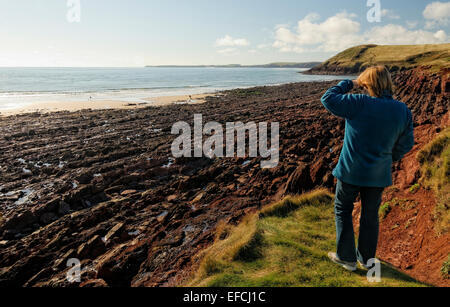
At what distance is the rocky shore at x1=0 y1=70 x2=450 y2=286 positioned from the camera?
6230 millimetres

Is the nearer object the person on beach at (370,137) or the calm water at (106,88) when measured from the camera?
the person on beach at (370,137)

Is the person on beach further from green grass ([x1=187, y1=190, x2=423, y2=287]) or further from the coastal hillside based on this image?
the coastal hillside

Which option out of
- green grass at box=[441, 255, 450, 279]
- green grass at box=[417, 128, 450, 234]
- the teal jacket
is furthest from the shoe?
green grass at box=[417, 128, 450, 234]

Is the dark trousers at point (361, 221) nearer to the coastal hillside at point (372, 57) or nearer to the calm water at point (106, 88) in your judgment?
the calm water at point (106, 88)

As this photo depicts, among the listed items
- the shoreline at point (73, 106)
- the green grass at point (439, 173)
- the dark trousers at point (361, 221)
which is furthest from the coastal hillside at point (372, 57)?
the dark trousers at point (361, 221)

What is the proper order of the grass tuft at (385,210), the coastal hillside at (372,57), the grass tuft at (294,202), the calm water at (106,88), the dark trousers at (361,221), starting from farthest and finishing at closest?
the coastal hillside at (372,57) → the calm water at (106,88) → the grass tuft at (294,202) → the grass tuft at (385,210) → the dark trousers at (361,221)

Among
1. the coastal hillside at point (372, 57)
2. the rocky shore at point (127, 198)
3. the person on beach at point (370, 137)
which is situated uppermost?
the coastal hillside at point (372, 57)

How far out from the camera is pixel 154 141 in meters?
18.5

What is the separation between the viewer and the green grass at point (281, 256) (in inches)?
147

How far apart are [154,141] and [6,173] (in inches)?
313

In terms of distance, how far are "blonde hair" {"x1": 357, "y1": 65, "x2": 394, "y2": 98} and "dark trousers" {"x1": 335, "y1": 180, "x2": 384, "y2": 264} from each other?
117cm

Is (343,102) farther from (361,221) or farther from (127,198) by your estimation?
(127,198)

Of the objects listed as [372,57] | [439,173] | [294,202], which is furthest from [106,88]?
[372,57]

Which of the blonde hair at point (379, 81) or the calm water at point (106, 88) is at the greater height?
the calm water at point (106, 88)
